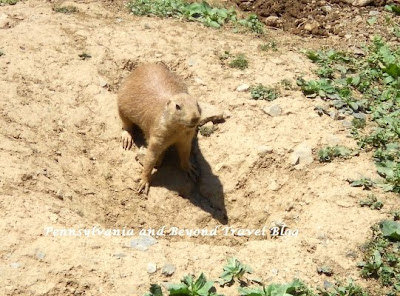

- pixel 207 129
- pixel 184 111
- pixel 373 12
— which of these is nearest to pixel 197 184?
pixel 207 129

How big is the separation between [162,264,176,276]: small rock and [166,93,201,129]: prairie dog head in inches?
61.9

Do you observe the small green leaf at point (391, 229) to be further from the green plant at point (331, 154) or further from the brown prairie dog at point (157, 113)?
the brown prairie dog at point (157, 113)

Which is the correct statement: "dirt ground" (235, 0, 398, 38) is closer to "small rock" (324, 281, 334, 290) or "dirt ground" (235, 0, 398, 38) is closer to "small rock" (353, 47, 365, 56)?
"small rock" (353, 47, 365, 56)

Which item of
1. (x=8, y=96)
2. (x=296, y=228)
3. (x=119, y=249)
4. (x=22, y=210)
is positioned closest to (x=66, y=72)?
(x=8, y=96)

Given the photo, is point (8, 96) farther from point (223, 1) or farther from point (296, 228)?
point (223, 1)

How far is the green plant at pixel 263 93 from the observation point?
730 cm

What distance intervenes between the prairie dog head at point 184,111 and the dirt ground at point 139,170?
3.27 ft

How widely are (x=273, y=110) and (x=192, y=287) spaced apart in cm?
304

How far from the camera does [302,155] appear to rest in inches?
256

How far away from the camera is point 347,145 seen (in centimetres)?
655

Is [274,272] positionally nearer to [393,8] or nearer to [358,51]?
[358,51]

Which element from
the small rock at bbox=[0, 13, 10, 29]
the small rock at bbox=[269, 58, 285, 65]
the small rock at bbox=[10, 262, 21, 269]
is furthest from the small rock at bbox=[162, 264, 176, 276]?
the small rock at bbox=[0, 13, 10, 29]

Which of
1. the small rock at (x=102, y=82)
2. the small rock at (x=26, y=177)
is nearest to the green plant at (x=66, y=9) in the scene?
the small rock at (x=102, y=82)

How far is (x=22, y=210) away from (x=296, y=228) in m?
2.66
